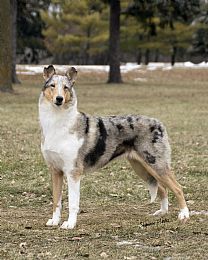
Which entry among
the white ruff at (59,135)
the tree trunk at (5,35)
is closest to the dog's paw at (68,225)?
the white ruff at (59,135)

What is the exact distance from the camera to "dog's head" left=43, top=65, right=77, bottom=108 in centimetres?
729

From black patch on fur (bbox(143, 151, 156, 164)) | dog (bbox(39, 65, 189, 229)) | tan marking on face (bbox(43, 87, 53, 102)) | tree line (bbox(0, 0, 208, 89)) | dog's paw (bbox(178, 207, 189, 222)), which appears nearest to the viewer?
tan marking on face (bbox(43, 87, 53, 102))

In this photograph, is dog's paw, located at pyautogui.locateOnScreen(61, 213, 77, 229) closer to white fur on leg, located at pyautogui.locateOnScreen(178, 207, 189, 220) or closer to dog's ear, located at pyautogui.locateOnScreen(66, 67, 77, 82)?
white fur on leg, located at pyautogui.locateOnScreen(178, 207, 189, 220)

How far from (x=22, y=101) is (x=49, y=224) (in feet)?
62.4

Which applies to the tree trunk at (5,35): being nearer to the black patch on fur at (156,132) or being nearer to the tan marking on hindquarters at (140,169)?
the tan marking on hindquarters at (140,169)

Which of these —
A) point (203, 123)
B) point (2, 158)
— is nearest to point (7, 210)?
point (2, 158)

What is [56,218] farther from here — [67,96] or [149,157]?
[67,96]

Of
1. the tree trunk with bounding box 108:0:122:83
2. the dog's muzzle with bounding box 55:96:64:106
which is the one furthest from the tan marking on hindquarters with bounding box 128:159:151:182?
the tree trunk with bounding box 108:0:122:83

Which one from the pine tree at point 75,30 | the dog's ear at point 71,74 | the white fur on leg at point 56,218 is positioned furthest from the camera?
the pine tree at point 75,30

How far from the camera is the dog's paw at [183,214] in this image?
798 centimetres

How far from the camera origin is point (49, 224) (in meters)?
7.73

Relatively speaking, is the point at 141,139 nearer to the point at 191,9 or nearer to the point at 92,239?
the point at 92,239

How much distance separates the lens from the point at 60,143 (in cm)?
754

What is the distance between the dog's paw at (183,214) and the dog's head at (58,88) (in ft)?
6.47
